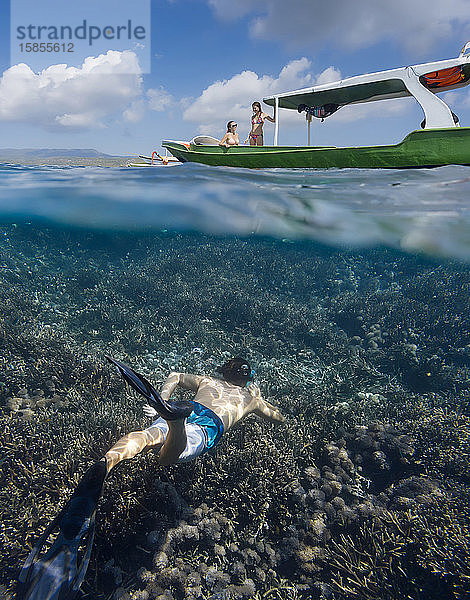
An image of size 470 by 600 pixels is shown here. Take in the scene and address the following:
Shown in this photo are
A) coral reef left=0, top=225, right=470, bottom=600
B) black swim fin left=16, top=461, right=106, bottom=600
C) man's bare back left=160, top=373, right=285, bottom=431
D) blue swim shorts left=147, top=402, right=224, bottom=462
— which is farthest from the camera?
man's bare back left=160, top=373, right=285, bottom=431

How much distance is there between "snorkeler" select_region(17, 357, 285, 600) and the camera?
9.35 ft

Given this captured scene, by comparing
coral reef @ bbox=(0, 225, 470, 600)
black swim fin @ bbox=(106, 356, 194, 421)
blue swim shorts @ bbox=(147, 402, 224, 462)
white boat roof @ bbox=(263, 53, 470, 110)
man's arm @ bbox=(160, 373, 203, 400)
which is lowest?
coral reef @ bbox=(0, 225, 470, 600)

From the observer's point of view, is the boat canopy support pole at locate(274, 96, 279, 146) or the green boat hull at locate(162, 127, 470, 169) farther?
the boat canopy support pole at locate(274, 96, 279, 146)

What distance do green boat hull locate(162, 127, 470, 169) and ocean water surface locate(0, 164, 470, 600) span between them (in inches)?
31.0

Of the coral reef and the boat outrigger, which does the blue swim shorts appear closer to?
the coral reef

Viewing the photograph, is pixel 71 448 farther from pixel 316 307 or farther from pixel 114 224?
pixel 114 224

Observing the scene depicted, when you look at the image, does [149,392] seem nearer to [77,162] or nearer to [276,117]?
[276,117]

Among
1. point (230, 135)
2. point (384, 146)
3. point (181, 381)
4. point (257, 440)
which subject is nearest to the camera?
point (181, 381)

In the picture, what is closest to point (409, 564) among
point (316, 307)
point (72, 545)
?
point (72, 545)

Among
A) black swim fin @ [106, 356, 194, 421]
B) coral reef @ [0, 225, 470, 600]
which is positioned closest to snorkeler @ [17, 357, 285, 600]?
black swim fin @ [106, 356, 194, 421]

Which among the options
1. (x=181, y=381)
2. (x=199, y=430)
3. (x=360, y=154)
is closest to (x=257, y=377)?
(x=181, y=381)

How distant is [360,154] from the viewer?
26.4ft

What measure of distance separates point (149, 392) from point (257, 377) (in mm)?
6051

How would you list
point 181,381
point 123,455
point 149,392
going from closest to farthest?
point 149,392
point 123,455
point 181,381
